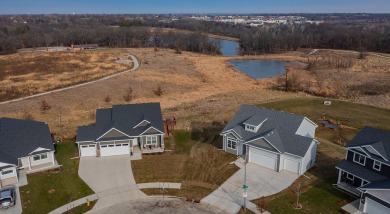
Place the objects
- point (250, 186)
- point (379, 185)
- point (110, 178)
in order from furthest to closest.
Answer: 1. point (110, 178)
2. point (250, 186)
3. point (379, 185)

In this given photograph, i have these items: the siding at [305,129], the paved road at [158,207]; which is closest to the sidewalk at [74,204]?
the paved road at [158,207]

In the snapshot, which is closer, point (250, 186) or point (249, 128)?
point (250, 186)

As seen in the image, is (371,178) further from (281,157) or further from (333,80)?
(333,80)

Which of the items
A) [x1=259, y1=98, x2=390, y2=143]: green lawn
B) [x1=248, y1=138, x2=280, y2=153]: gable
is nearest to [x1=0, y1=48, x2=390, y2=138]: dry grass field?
[x1=259, y1=98, x2=390, y2=143]: green lawn

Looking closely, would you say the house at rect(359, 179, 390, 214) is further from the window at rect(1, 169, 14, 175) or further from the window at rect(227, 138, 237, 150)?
the window at rect(1, 169, 14, 175)

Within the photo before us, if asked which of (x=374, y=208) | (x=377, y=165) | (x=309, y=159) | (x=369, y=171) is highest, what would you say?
(x=377, y=165)

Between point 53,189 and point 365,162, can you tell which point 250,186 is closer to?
point 365,162

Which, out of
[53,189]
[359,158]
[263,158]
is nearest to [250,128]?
[263,158]
